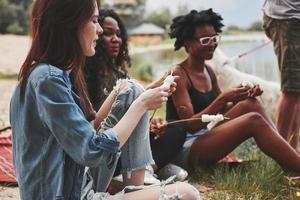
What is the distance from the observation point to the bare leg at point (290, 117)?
11.4 feet

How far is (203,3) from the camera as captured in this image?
6.49 meters

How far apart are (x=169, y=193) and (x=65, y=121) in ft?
1.76

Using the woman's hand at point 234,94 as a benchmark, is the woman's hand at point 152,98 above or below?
above

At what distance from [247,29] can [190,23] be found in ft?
43.1

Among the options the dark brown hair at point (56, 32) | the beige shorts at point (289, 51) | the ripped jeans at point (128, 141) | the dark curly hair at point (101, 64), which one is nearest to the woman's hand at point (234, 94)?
the beige shorts at point (289, 51)

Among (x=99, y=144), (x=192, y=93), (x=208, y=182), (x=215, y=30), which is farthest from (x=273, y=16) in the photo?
(x=99, y=144)

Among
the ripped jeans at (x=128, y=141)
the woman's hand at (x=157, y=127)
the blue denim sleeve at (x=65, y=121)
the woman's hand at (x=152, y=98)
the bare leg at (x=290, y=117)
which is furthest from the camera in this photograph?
the bare leg at (x=290, y=117)

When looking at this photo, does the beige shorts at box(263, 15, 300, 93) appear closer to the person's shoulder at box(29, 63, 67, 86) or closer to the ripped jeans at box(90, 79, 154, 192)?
the ripped jeans at box(90, 79, 154, 192)

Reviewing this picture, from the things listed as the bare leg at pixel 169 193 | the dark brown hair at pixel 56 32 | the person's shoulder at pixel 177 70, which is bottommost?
the bare leg at pixel 169 193

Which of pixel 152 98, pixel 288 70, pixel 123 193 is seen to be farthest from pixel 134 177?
pixel 288 70

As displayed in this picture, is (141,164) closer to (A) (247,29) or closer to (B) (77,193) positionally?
(B) (77,193)

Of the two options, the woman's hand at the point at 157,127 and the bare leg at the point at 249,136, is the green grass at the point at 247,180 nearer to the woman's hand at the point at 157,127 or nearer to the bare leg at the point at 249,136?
the bare leg at the point at 249,136

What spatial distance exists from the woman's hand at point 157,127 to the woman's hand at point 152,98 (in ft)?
3.00

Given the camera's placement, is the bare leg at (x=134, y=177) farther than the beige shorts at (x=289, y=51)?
No
